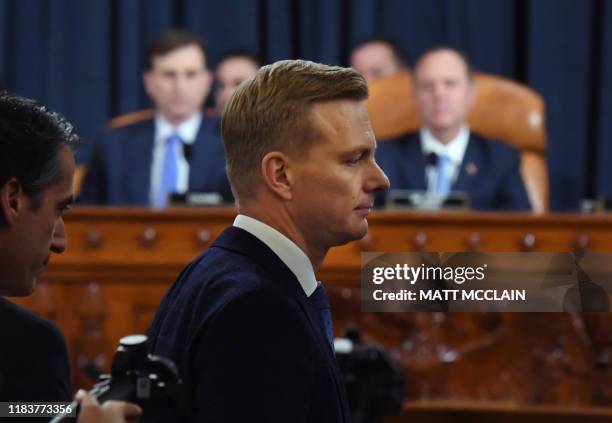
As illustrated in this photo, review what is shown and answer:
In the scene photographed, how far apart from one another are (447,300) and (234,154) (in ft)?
1.00

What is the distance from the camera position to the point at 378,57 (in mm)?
6141

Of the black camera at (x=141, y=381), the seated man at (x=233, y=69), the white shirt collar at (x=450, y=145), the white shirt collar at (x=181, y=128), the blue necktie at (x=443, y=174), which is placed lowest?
the blue necktie at (x=443, y=174)

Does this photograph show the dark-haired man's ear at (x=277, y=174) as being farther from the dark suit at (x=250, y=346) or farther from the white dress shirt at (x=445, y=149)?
the white dress shirt at (x=445, y=149)

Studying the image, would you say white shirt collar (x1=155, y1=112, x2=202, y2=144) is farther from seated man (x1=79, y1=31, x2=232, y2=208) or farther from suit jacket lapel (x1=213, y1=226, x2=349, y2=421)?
suit jacket lapel (x1=213, y1=226, x2=349, y2=421)

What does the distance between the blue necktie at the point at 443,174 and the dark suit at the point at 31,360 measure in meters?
4.05

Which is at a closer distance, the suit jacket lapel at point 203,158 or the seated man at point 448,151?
the seated man at point 448,151

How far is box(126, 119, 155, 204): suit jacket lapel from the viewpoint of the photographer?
5.37 m

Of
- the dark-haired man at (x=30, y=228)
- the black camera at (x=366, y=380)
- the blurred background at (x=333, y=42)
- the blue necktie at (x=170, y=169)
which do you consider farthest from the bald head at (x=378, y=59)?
the dark-haired man at (x=30, y=228)

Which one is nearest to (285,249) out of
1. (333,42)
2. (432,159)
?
(432,159)

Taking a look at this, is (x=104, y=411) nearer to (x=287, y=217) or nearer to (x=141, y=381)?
(x=141, y=381)

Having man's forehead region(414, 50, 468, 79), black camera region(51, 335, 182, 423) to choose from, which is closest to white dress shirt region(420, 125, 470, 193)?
man's forehead region(414, 50, 468, 79)

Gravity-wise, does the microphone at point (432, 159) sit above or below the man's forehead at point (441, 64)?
below

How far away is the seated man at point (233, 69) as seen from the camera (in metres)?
5.83

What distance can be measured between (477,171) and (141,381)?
170 inches
